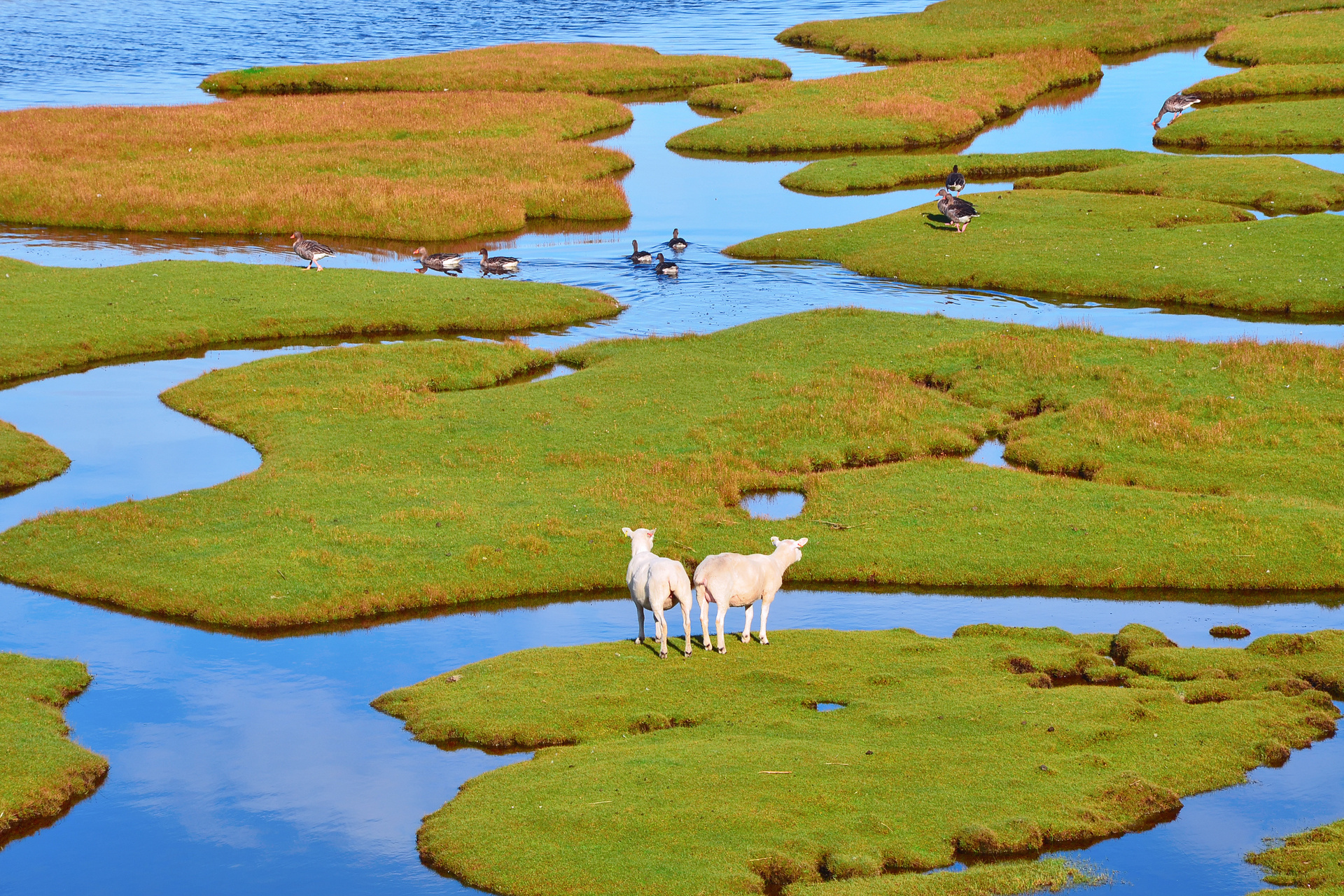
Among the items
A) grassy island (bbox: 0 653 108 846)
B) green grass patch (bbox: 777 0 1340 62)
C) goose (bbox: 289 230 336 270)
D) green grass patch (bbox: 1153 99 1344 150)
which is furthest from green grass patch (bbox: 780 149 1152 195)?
grassy island (bbox: 0 653 108 846)

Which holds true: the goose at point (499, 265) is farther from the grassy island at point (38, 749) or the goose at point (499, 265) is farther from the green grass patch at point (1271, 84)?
the green grass patch at point (1271, 84)

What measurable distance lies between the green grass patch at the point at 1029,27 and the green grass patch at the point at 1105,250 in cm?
4783

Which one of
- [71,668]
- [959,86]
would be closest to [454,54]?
[959,86]

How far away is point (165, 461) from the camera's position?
3809cm

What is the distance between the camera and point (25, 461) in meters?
37.4

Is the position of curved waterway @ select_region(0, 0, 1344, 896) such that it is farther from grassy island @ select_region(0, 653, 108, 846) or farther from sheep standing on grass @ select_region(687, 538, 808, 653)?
sheep standing on grass @ select_region(687, 538, 808, 653)

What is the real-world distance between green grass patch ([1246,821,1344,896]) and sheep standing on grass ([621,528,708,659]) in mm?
9933

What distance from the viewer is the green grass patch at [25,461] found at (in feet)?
120

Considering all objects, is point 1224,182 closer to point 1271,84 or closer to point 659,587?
point 1271,84

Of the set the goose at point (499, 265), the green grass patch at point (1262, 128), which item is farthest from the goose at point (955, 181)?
the goose at point (499, 265)

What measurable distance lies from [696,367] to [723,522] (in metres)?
12.2

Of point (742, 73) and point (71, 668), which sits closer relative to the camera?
point (71, 668)

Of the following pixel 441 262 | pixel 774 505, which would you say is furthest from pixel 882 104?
pixel 774 505

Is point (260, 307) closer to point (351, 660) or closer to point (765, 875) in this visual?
point (351, 660)
